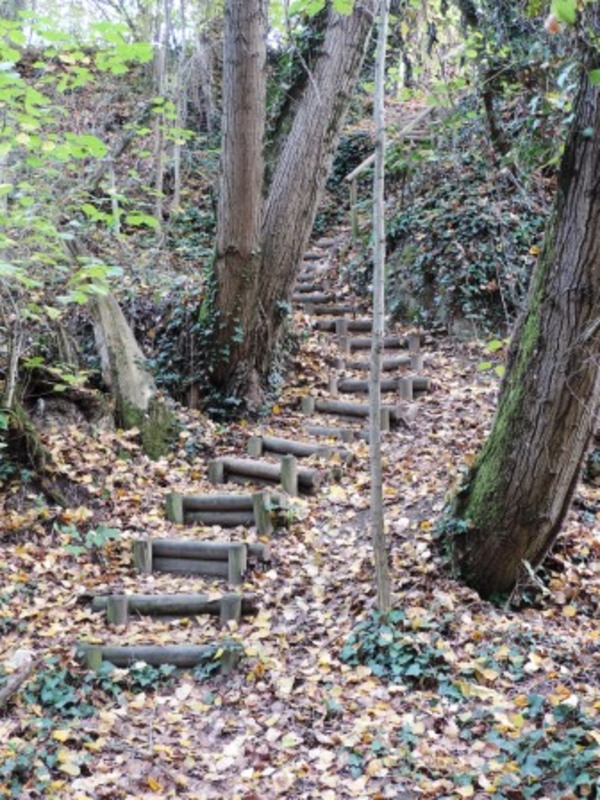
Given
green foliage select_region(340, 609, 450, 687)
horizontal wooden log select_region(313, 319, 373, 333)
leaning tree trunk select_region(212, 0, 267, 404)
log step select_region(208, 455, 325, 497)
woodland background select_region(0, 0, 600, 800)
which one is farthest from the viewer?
horizontal wooden log select_region(313, 319, 373, 333)

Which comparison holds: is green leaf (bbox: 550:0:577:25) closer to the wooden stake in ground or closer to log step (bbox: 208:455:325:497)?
the wooden stake in ground

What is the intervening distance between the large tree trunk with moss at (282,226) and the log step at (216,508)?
194cm

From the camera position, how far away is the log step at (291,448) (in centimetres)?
694

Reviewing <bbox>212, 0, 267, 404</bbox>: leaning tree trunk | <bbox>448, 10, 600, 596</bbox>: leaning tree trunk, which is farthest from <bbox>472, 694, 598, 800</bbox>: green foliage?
<bbox>212, 0, 267, 404</bbox>: leaning tree trunk

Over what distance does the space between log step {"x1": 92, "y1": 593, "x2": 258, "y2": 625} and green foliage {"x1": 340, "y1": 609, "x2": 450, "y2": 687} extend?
2.77 feet

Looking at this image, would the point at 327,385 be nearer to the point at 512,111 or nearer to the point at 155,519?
the point at 155,519

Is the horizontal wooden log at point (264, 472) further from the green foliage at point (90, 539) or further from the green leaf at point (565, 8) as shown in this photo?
the green leaf at point (565, 8)

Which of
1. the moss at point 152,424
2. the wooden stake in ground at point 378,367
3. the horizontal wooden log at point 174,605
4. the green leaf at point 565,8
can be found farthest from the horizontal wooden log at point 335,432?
the green leaf at point 565,8

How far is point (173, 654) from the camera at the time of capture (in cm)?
458

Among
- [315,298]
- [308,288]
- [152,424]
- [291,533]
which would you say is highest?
[308,288]

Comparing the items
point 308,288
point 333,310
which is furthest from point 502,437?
point 308,288

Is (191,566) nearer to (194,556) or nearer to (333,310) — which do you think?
(194,556)

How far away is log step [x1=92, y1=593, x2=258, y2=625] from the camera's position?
496 centimetres

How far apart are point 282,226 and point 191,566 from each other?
12.9ft
